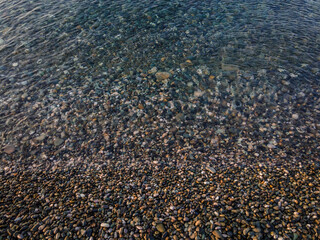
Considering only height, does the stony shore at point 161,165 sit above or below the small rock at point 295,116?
above

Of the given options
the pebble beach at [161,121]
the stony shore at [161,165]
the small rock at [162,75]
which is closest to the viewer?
the stony shore at [161,165]

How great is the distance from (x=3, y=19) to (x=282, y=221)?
27356 mm

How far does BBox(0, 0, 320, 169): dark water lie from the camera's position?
1326 cm

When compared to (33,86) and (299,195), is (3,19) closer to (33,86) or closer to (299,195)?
(33,86)

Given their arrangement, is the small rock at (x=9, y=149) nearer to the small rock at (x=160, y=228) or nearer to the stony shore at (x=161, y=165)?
the stony shore at (x=161, y=165)

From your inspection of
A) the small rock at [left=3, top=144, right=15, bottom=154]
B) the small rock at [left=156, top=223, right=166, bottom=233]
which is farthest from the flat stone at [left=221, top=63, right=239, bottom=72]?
the small rock at [left=3, top=144, right=15, bottom=154]

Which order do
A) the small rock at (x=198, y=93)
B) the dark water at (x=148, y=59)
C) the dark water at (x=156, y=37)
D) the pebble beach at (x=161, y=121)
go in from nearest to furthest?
1. the pebble beach at (x=161, y=121)
2. the dark water at (x=148, y=59)
3. the small rock at (x=198, y=93)
4. the dark water at (x=156, y=37)

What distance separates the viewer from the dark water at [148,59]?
1326cm

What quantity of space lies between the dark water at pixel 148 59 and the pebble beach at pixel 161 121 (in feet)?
0.36

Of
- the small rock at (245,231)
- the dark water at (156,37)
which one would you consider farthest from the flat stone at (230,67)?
the small rock at (245,231)

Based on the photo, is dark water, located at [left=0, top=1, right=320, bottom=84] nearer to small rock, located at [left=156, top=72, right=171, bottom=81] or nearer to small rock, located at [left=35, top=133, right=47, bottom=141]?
small rock, located at [left=156, top=72, right=171, bottom=81]

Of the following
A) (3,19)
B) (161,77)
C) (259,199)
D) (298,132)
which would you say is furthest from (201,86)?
(3,19)

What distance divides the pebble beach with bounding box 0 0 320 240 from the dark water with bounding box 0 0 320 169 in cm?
11

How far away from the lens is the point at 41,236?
300 inches
